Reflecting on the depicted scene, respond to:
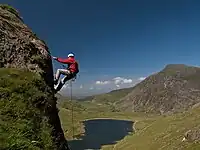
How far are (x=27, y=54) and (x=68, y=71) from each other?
287 centimetres

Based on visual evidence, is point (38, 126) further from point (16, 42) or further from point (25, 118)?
point (16, 42)

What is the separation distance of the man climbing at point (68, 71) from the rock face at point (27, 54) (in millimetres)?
555

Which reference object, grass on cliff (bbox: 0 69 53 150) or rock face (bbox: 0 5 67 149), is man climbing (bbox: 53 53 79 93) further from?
grass on cliff (bbox: 0 69 53 150)

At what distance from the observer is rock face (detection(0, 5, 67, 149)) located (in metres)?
15.4

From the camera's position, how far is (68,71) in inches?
736

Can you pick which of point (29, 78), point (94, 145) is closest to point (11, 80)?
point (29, 78)

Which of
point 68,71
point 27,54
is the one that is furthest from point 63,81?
point 27,54

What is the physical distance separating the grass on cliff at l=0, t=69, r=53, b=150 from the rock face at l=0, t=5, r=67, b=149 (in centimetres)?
104

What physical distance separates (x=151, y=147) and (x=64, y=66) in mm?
110707

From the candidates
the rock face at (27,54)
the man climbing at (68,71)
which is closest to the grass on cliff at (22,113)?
the rock face at (27,54)

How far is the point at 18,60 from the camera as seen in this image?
16391 millimetres

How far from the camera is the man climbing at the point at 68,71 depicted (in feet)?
60.5

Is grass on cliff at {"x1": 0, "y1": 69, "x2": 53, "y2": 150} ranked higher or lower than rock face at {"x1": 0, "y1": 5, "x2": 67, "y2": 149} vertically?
lower

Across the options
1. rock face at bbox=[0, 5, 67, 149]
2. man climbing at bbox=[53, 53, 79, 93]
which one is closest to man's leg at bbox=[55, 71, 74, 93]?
man climbing at bbox=[53, 53, 79, 93]
